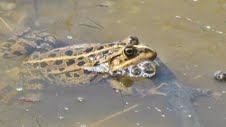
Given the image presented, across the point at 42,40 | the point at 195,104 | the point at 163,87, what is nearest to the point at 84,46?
the point at 42,40

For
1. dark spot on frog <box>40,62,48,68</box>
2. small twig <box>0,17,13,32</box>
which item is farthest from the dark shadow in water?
small twig <box>0,17,13,32</box>

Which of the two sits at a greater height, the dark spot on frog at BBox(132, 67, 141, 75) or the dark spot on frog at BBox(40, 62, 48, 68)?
the dark spot on frog at BBox(40, 62, 48, 68)

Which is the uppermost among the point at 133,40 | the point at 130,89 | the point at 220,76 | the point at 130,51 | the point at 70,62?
the point at 133,40

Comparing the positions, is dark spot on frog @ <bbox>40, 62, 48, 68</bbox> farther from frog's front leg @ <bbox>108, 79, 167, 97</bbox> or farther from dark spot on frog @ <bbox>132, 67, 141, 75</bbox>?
dark spot on frog @ <bbox>132, 67, 141, 75</bbox>

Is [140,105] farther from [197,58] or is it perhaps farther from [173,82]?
[197,58]

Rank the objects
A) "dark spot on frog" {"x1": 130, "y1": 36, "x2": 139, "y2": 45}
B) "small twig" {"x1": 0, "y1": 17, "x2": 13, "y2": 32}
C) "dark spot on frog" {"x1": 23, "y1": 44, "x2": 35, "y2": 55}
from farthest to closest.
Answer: "small twig" {"x1": 0, "y1": 17, "x2": 13, "y2": 32}, "dark spot on frog" {"x1": 23, "y1": 44, "x2": 35, "y2": 55}, "dark spot on frog" {"x1": 130, "y1": 36, "x2": 139, "y2": 45}

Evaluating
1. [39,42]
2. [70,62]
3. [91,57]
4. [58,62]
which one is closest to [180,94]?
[91,57]

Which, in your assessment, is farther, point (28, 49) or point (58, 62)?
point (28, 49)

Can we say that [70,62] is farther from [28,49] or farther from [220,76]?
[220,76]
